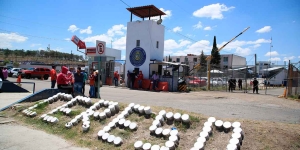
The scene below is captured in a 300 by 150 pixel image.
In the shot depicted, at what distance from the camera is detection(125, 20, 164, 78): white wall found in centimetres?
2162

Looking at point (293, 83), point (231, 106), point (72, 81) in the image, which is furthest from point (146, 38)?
point (293, 83)

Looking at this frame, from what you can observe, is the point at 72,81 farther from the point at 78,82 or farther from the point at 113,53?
the point at 113,53

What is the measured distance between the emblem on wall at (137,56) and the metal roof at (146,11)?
381 cm

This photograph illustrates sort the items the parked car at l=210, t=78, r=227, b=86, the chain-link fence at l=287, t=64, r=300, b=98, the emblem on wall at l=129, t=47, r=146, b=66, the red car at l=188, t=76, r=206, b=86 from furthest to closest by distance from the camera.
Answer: the parked car at l=210, t=78, r=227, b=86 → the red car at l=188, t=76, r=206, b=86 → the emblem on wall at l=129, t=47, r=146, b=66 → the chain-link fence at l=287, t=64, r=300, b=98

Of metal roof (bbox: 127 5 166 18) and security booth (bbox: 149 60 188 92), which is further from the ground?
metal roof (bbox: 127 5 166 18)

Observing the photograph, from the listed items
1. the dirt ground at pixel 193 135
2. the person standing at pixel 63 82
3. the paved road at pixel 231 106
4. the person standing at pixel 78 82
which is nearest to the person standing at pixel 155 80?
the paved road at pixel 231 106

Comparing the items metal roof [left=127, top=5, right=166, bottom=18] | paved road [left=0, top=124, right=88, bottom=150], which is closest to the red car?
metal roof [left=127, top=5, right=166, bottom=18]

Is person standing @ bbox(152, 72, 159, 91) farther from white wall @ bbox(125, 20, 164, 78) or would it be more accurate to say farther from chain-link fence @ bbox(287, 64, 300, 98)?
chain-link fence @ bbox(287, 64, 300, 98)

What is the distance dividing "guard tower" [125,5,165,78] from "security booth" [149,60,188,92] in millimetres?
396

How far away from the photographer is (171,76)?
20109 millimetres

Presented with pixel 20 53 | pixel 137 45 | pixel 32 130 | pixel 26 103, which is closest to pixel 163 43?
pixel 137 45

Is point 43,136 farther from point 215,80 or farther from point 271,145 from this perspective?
point 215,80

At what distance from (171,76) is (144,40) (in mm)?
4794

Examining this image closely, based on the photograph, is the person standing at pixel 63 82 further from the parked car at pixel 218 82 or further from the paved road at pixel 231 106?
the parked car at pixel 218 82
